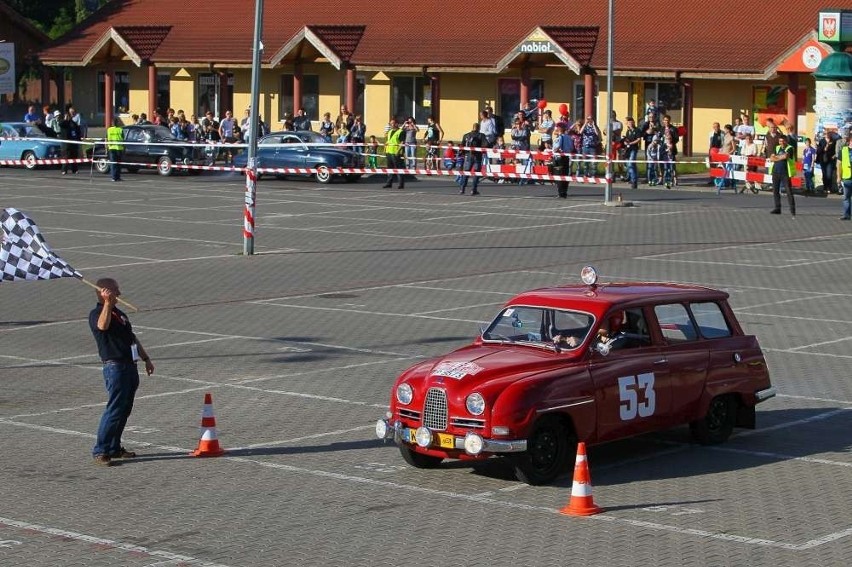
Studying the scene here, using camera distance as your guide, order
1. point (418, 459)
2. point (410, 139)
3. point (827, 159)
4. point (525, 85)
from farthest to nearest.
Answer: point (525, 85)
point (410, 139)
point (827, 159)
point (418, 459)

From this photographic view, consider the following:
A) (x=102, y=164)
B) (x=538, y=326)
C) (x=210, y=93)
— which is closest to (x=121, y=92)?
(x=210, y=93)

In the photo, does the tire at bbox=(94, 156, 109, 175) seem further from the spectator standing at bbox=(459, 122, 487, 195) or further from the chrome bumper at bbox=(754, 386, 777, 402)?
the chrome bumper at bbox=(754, 386, 777, 402)

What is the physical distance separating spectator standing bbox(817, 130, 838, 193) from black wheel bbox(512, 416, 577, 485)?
99.1 feet

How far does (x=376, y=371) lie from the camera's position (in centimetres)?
1758

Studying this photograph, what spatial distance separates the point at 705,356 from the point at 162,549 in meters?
5.63

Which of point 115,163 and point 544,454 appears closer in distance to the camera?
point 544,454

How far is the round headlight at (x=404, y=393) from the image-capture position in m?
12.8

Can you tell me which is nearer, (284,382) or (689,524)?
(689,524)

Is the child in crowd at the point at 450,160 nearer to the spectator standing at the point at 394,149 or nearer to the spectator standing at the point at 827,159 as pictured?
the spectator standing at the point at 394,149

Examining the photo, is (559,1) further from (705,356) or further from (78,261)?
(705,356)

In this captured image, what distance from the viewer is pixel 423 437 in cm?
1245

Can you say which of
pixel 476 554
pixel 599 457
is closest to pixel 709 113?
pixel 599 457

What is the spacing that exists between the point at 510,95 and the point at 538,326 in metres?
45.4

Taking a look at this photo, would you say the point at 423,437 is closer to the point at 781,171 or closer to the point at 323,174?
the point at 781,171
